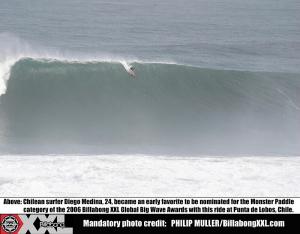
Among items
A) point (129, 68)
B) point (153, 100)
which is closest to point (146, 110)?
point (153, 100)

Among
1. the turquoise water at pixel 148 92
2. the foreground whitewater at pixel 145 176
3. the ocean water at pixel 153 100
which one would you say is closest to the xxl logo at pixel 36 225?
the foreground whitewater at pixel 145 176

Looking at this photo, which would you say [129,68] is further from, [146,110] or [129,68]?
[146,110]

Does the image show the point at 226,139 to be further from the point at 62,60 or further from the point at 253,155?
the point at 62,60

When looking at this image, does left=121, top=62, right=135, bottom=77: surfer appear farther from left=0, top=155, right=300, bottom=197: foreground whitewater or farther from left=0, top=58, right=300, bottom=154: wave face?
left=0, top=155, right=300, bottom=197: foreground whitewater

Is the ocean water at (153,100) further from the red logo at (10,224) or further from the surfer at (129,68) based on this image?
the red logo at (10,224)

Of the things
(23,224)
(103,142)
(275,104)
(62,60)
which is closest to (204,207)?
(23,224)

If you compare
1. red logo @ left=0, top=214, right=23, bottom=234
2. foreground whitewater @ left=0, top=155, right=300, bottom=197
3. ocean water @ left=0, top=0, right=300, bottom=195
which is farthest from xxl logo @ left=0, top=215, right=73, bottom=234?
ocean water @ left=0, top=0, right=300, bottom=195
